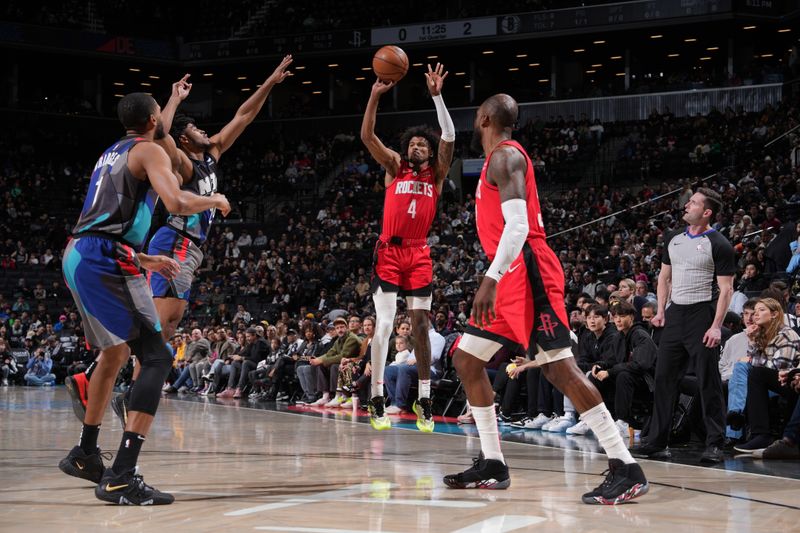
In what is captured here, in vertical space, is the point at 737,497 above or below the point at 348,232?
below

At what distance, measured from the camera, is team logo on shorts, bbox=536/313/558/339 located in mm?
4793

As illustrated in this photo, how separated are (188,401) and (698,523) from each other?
10573 millimetres

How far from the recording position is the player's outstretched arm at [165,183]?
4.57 metres

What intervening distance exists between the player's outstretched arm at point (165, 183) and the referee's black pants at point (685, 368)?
375cm

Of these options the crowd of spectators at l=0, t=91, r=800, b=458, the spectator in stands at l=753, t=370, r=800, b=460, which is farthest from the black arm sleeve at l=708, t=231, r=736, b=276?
the crowd of spectators at l=0, t=91, r=800, b=458

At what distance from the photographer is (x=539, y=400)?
9.39 metres

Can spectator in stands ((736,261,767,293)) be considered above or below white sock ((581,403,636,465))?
above

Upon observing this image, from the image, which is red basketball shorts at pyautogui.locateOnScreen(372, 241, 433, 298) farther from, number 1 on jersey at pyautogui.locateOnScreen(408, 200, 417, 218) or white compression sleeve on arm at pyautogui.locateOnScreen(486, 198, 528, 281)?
white compression sleeve on arm at pyautogui.locateOnScreen(486, 198, 528, 281)

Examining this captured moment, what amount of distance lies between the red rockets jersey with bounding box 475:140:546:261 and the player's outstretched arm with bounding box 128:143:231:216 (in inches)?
55.6

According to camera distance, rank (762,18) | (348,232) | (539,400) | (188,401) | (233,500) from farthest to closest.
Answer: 1. (762,18)
2. (348,232)
3. (188,401)
4. (539,400)
5. (233,500)

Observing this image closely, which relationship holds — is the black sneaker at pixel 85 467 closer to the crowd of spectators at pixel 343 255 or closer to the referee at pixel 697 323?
the crowd of spectators at pixel 343 255

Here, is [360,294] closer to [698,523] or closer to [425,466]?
[425,466]

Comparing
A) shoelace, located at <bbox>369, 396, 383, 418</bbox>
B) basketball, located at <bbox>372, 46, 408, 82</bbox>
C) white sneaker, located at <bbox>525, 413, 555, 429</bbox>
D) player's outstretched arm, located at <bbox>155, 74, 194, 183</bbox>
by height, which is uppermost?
basketball, located at <bbox>372, 46, 408, 82</bbox>

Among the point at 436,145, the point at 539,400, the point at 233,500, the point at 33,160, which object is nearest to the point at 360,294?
the point at 539,400
